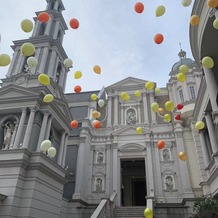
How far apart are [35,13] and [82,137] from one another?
10844mm

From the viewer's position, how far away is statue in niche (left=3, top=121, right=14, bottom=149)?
11492mm

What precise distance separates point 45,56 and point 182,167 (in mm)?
12950

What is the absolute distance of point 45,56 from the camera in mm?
14969

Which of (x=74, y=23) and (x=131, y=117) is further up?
(x=131, y=117)

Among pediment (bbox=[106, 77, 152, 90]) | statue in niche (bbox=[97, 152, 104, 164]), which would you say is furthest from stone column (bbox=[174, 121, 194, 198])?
statue in niche (bbox=[97, 152, 104, 164])

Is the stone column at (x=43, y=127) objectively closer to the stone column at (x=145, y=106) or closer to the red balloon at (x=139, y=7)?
the red balloon at (x=139, y=7)

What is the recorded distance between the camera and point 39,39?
15.7 m

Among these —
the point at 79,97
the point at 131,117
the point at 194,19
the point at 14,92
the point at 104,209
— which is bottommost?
the point at 104,209

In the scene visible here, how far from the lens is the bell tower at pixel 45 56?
13914 millimetres

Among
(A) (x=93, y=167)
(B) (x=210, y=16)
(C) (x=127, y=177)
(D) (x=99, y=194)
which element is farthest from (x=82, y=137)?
(B) (x=210, y=16)

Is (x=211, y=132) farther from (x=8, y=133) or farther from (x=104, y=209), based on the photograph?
(x=8, y=133)

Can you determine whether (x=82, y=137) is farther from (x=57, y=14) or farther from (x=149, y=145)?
(x=57, y=14)

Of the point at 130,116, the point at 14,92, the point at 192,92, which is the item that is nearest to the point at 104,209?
the point at 14,92

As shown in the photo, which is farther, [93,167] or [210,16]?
[93,167]
